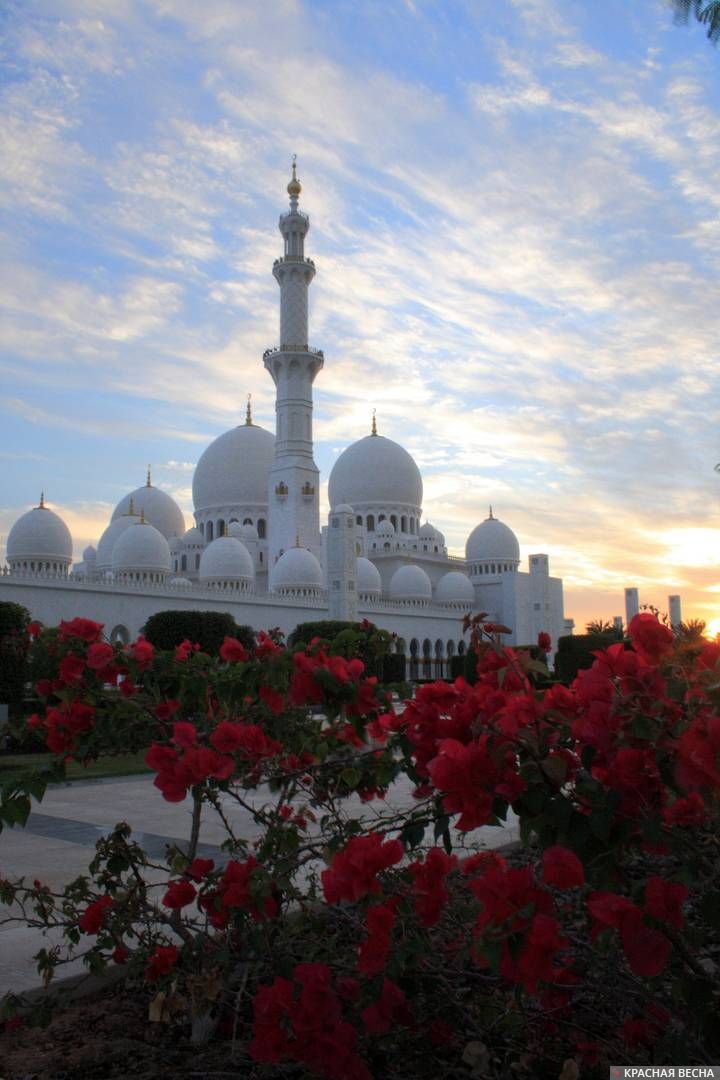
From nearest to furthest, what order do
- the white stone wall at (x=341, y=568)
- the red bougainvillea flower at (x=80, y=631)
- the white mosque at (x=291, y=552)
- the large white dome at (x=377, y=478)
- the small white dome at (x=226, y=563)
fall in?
the red bougainvillea flower at (x=80, y=631) → the white mosque at (x=291, y=552) → the small white dome at (x=226, y=563) → the white stone wall at (x=341, y=568) → the large white dome at (x=377, y=478)

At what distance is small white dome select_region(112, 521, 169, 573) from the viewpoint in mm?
32719

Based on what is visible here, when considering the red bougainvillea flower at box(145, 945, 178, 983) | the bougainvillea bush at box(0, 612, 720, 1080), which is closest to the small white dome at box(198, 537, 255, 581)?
the bougainvillea bush at box(0, 612, 720, 1080)

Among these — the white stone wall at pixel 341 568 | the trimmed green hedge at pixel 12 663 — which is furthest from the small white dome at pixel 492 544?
the trimmed green hedge at pixel 12 663

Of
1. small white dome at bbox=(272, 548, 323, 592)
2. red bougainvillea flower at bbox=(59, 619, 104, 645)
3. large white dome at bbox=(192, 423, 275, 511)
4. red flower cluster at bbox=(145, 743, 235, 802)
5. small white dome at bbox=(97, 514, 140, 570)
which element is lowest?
red flower cluster at bbox=(145, 743, 235, 802)

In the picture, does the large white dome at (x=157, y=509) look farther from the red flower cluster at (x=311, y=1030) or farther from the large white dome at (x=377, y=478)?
the red flower cluster at (x=311, y=1030)

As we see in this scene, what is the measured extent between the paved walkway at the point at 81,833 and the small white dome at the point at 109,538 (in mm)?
33239

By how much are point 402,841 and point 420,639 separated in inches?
1555

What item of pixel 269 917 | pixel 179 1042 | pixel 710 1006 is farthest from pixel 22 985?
pixel 710 1006

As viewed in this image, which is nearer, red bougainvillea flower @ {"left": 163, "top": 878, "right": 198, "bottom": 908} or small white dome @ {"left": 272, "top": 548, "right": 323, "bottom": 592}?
red bougainvillea flower @ {"left": 163, "top": 878, "right": 198, "bottom": 908}

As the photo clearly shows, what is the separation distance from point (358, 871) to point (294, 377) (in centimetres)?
3564

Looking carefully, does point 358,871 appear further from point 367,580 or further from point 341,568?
point 367,580

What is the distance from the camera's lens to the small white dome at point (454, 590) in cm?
4559

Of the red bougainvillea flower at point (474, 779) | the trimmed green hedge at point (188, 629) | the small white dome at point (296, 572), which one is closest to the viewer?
the red bougainvillea flower at point (474, 779)

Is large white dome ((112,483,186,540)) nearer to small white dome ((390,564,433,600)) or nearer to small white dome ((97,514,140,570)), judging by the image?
small white dome ((97,514,140,570))
